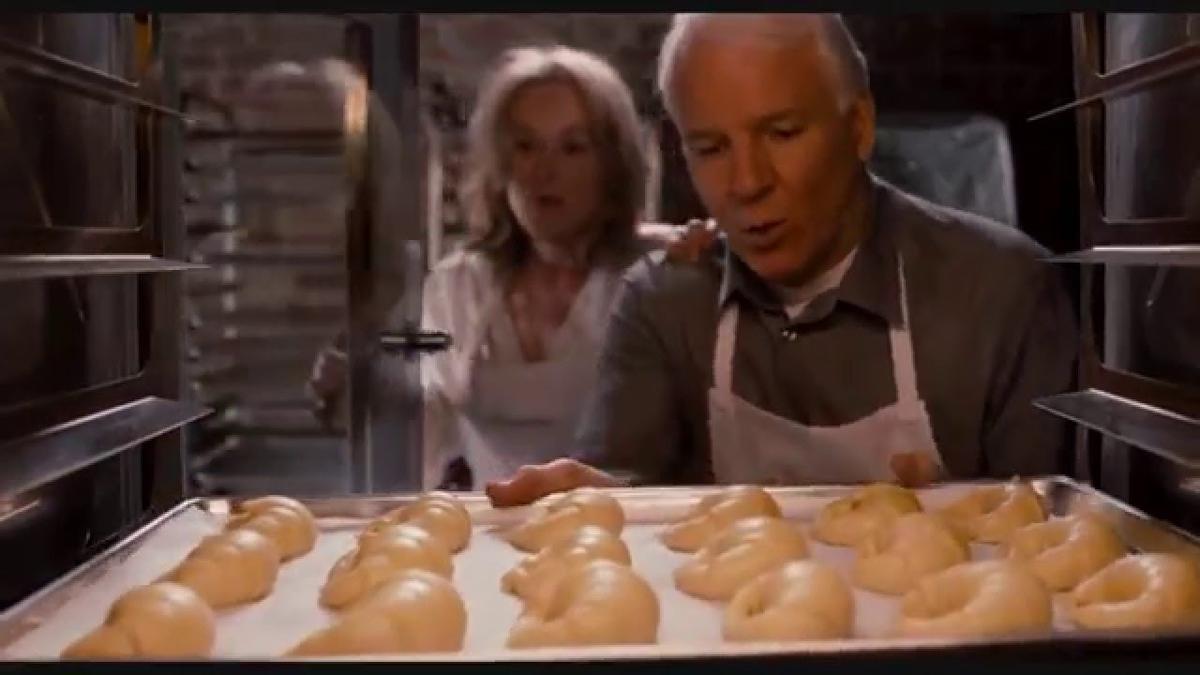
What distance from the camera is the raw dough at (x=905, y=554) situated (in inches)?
62.3

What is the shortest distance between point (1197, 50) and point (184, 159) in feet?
4.94

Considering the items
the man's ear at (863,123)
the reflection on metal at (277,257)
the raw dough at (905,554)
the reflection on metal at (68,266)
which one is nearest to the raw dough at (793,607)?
the raw dough at (905,554)

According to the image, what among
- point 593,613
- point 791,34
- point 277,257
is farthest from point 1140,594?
point 277,257

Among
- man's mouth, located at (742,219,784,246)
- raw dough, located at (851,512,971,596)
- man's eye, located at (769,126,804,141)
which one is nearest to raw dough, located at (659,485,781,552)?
raw dough, located at (851,512,971,596)

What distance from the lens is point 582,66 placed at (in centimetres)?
214

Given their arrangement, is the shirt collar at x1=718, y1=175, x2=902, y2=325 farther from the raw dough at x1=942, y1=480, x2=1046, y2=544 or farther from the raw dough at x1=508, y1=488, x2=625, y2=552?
the raw dough at x1=508, y1=488, x2=625, y2=552

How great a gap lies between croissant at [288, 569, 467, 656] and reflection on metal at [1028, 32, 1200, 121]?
878 mm

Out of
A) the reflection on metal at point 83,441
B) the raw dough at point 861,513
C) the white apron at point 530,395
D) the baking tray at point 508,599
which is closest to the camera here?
the baking tray at point 508,599

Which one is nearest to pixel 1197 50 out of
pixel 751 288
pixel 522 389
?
pixel 751 288

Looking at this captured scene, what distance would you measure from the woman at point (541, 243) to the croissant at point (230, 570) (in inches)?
23.9

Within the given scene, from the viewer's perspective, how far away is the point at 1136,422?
1590 millimetres

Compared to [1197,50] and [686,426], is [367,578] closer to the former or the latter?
[686,426]

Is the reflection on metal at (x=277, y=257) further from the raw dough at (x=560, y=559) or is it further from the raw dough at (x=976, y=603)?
the raw dough at (x=976, y=603)

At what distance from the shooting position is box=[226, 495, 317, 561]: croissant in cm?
178
